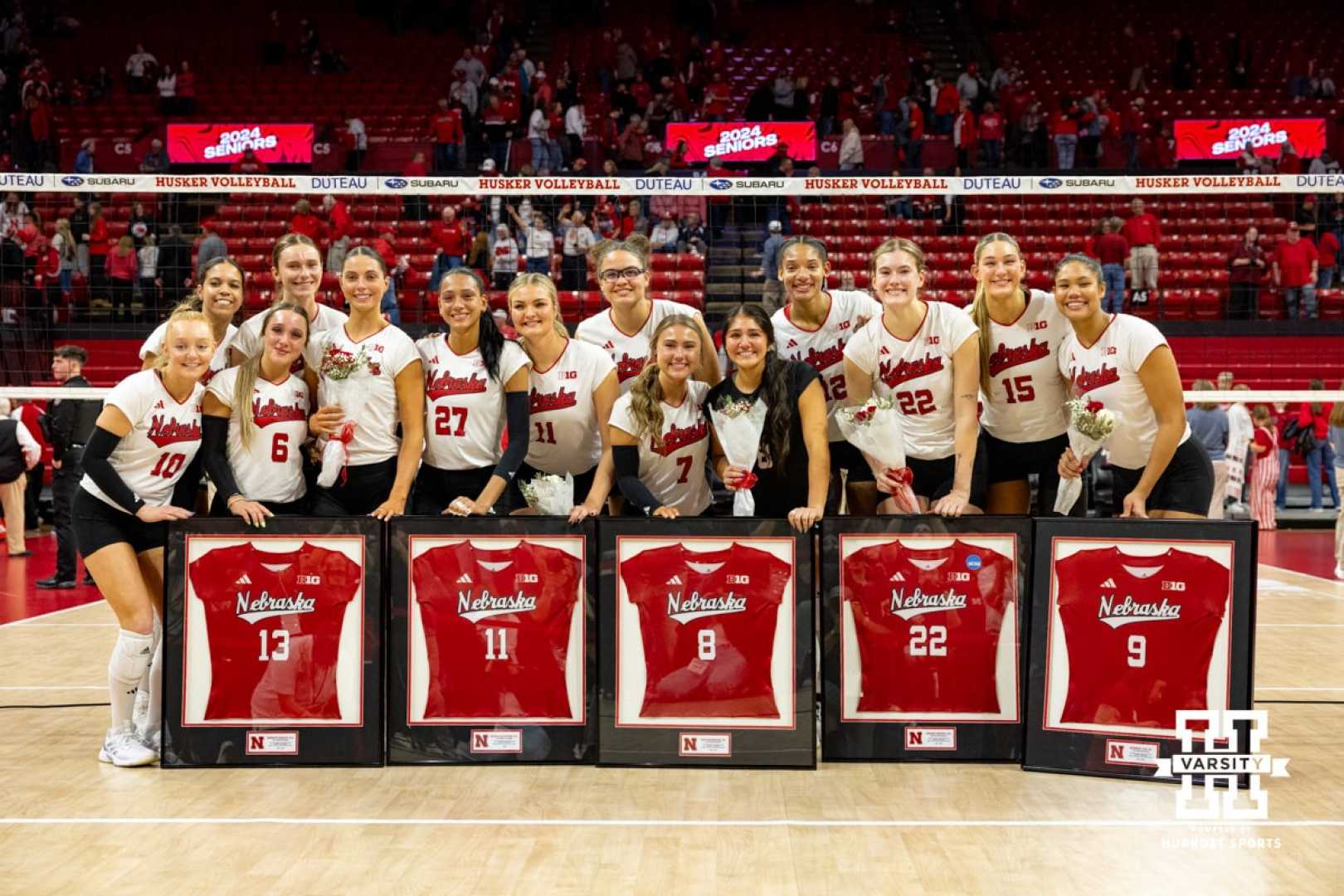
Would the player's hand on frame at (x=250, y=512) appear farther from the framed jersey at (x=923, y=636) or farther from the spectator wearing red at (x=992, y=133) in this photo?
the spectator wearing red at (x=992, y=133)

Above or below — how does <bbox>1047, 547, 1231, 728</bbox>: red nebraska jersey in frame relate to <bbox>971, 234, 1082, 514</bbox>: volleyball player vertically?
below

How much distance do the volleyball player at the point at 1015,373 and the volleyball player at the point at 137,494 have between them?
3148 mm

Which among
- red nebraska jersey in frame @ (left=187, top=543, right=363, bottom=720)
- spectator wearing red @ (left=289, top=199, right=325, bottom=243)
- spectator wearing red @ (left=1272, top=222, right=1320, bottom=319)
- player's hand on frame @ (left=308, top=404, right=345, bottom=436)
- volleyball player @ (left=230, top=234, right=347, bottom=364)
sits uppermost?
spectator wearing red @ (left=289, top=199, right=325, bottom=243)

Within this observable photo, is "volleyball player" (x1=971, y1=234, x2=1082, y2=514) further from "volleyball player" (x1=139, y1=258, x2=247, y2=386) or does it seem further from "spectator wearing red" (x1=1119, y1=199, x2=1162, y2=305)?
"spectator wearing red" (x1=1119, y1=199, x2=1162, y2=305)

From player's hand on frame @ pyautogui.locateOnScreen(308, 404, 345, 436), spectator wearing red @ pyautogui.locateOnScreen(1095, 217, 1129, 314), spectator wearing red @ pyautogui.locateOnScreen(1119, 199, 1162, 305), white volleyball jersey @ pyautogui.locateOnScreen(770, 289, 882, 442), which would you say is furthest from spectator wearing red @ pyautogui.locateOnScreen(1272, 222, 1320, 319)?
player's hand on frame @ pyautogui.locateOnScreen(308, 404, 345, 436)

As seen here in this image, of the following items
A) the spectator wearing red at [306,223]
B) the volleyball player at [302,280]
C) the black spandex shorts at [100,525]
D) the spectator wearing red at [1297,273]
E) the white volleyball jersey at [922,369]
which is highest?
the spectator wearing red at [306,223]

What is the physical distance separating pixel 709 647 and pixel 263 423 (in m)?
1.94

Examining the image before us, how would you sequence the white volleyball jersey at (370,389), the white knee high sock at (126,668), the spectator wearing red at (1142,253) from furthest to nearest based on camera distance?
the spectator wearing red at (1142,253)
the white volleyball jersey at (370,389)
the white knee high sock at (126,668)

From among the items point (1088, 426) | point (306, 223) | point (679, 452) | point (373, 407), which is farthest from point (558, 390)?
point (306, 223)

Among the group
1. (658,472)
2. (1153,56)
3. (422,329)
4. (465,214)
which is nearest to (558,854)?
(658,472)

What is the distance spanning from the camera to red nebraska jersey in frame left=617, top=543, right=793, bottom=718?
4609 mm

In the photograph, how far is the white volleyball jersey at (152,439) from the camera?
4.73 m

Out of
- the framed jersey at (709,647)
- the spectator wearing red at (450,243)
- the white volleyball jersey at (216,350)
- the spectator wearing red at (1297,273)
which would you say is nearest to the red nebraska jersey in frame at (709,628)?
the framed jersey at (709,647)

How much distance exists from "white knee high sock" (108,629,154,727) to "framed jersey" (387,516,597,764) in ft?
3.34
